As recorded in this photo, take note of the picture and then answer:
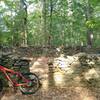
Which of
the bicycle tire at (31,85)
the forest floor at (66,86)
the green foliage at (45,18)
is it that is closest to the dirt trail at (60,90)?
the forest floor at (66,86)

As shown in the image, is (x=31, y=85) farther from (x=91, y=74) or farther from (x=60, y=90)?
(x=91, y=74)

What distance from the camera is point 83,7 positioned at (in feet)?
86.4

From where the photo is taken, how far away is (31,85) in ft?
20.7

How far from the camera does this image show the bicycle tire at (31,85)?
624 cm

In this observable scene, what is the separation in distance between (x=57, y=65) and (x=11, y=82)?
1.72 metres

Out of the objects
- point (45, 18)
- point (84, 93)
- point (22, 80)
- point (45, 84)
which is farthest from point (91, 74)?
point (45, 18)

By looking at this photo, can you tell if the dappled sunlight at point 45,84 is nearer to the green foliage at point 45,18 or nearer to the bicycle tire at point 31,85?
the bicycle tire at point 31,85

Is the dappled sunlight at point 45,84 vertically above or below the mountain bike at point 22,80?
below

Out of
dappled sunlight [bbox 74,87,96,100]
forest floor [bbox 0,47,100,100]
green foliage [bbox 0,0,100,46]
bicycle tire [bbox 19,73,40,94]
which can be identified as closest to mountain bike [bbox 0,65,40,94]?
bicycle tire [bbox 19,73,40,94]

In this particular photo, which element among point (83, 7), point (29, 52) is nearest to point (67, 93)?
point (29, 52)

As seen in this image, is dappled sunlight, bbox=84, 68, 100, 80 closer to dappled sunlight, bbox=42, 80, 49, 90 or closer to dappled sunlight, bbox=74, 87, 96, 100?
dappled sunlight, bbox=74, 87, 96, 100

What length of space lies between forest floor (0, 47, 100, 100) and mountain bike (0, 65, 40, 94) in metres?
0.17

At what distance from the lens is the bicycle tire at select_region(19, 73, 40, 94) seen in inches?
246

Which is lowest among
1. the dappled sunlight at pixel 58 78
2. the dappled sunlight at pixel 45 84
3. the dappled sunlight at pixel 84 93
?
the dappled sunlight at pixel 84 93
